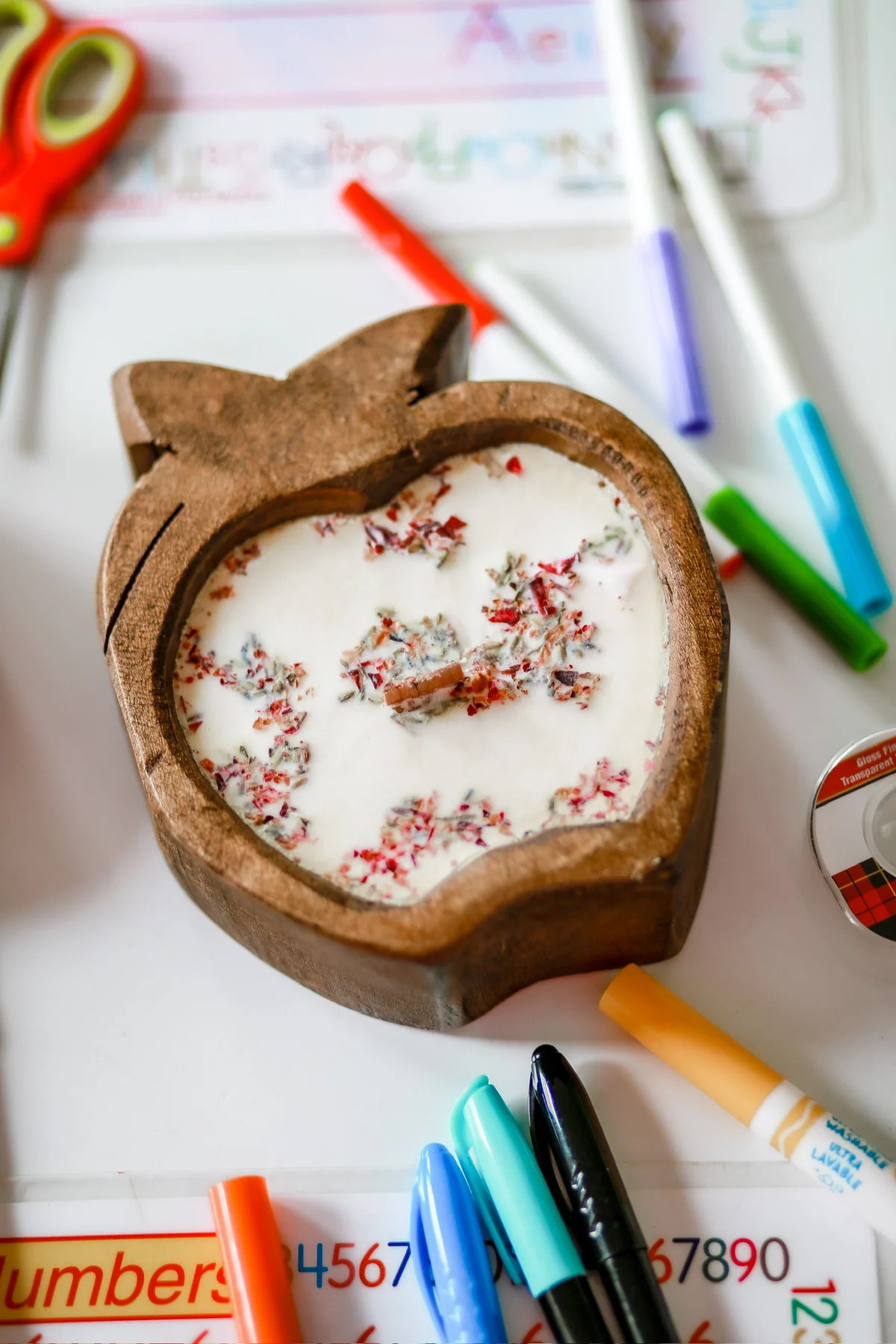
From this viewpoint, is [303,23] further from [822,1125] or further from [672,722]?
[822,1125]

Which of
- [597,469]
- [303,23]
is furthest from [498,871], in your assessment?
[303,23]

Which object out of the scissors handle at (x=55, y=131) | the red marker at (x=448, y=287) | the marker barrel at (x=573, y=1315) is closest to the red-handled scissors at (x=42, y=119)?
the scissors handle at (x=55, y=131)

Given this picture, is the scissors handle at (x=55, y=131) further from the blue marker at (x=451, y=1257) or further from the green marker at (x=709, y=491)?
the blue marker at (x=451, y=1257)

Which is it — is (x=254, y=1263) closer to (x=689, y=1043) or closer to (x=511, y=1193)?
(x=511, y=1193)

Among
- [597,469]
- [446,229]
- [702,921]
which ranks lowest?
[702,921]

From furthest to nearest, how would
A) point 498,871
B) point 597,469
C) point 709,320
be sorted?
1. point 709,320
2. point 597,469
3. point 498,871

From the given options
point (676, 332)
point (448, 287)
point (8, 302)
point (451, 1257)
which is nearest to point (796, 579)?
point (676, 332)
